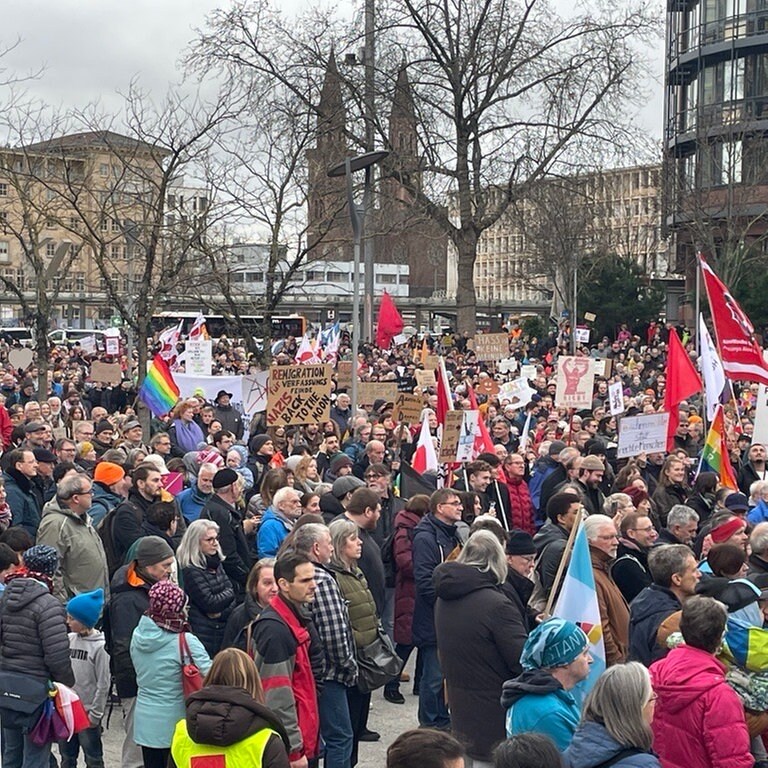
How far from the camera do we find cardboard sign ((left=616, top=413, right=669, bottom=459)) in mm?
13000

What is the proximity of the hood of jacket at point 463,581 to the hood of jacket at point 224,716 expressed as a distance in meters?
1.71

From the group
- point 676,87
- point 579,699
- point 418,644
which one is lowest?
point 418,644

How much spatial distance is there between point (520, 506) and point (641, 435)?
215 cm

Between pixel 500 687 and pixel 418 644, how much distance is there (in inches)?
93.2

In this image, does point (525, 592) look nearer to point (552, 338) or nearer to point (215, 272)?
point (215, 272)

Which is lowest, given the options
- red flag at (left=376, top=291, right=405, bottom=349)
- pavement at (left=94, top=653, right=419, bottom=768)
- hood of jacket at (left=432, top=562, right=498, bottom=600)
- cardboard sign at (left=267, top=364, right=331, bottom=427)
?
pavement at (left=94, top=653, right=419, bottom=768)

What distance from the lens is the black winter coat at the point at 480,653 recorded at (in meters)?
6.03

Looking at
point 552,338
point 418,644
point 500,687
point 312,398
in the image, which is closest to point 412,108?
point 552,338

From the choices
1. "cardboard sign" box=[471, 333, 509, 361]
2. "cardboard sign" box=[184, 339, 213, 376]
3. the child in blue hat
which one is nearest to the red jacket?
the child in blue hat

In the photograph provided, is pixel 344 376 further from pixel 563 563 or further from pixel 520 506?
pixel 563 563

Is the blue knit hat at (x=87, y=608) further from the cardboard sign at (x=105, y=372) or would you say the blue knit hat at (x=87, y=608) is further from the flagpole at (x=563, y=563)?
the cardboard sign at (x=105, y=372)

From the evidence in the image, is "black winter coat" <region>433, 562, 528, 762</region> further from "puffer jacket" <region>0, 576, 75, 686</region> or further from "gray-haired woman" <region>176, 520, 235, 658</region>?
"puffer jacket" <region>0, 576, 75, 686</region>

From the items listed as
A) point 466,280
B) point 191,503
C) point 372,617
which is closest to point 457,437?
point 191,503

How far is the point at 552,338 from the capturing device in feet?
149
